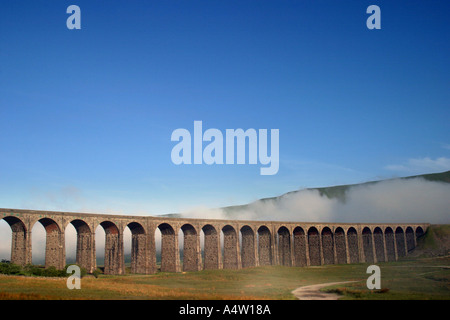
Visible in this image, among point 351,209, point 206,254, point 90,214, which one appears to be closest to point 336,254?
point 206,254

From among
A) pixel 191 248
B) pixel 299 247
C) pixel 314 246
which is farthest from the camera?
pixel 314 246

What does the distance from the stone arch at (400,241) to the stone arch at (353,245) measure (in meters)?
19.4

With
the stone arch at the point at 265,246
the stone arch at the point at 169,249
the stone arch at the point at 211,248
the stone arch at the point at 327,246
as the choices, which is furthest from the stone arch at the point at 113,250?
the stone arch at the point at 327,246

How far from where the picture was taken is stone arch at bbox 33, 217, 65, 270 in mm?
50219

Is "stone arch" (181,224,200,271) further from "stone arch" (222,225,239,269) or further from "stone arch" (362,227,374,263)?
"stone arch" (362,227,374,263)

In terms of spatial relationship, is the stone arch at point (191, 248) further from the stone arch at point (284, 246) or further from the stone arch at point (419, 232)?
the stone arch at point (419, 232)

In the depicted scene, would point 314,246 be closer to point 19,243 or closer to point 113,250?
point 113,250

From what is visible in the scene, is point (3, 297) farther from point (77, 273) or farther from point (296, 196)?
point (296, 196)

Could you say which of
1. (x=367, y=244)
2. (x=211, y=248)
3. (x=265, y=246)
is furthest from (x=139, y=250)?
(x=367, y=244)

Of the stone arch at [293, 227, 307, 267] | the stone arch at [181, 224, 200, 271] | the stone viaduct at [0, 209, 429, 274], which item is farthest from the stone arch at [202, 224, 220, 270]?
the stone arch at [293, 227, 307, 267]

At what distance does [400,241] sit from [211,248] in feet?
216

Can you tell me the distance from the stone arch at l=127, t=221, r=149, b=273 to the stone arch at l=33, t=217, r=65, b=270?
36.9ft

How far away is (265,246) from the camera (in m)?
79.4
